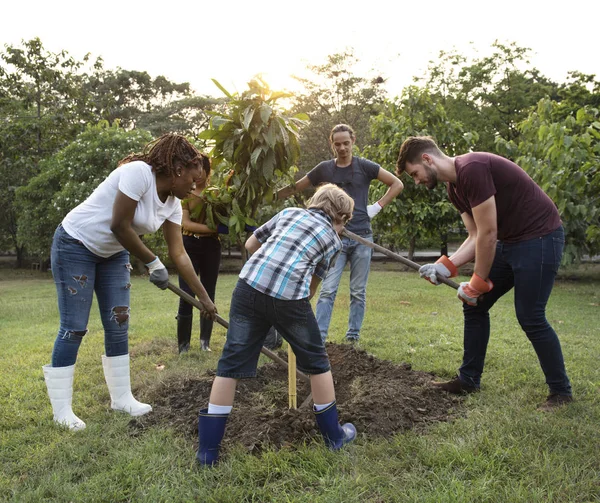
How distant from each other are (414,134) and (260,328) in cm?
1060

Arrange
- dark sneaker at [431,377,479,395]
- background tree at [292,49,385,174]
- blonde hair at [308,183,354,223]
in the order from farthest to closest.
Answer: background tree at [292,49,385,174] < dark sneaker at [431,377,479,395] < blonde hair at [308,183,354,223]

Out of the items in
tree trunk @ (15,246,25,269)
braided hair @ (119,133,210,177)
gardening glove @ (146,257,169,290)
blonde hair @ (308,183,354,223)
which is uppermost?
braided hair @ (119,133,210,177)

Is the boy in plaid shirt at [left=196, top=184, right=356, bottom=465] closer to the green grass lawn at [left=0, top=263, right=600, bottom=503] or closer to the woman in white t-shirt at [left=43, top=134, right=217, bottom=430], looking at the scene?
the green grass lawn at [left=0, top=263, right=600, bottom=503]

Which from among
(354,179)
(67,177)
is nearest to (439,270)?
(354,179)

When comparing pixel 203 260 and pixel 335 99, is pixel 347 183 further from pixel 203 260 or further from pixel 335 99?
pixel 335 99

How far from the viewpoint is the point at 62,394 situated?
345 cm

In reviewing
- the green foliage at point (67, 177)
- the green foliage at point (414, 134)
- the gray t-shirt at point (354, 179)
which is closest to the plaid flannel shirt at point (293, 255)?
the gray t-shirt at point (354, 179)

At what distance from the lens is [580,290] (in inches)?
463

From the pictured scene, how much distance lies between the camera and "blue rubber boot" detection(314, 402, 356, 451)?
9.62 ft

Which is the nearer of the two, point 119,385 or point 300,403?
point 119,385

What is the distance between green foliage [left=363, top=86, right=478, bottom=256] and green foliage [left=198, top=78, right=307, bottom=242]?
9046mm

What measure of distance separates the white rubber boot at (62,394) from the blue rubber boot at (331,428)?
1.61m

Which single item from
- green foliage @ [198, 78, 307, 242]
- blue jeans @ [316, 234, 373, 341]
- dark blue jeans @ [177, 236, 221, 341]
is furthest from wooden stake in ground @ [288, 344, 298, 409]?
dark blue jeans @ [177, 236, 221, 341]

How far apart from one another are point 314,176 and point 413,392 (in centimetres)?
233
